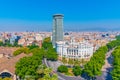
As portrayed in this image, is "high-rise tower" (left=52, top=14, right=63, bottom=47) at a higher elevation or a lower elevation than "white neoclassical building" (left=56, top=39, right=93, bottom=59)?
higher

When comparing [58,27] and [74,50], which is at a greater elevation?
[58,27]

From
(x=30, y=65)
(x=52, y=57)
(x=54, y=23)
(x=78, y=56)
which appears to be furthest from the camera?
(x=54, y=23)

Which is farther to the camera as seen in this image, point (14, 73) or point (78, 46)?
point (78, 46)

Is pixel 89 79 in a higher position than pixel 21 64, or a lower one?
lower

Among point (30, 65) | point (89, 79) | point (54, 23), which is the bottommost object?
point (89, 79)

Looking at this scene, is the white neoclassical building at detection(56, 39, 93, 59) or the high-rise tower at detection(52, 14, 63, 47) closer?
the white neoclassical building at detection(56, 39, 93, 59)

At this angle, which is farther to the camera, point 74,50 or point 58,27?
point 58,27

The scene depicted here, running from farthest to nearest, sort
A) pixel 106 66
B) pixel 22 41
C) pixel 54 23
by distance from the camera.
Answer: pixel 22 41, pixel 54 23, pixel 106 66

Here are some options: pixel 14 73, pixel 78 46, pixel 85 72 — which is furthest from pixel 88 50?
pixel 14 73

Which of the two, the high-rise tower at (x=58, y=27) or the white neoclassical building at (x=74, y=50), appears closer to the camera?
the white neoclassical building at (x=74, y=50)

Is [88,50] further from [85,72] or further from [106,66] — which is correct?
[85,72]

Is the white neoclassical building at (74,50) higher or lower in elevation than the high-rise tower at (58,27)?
lower
